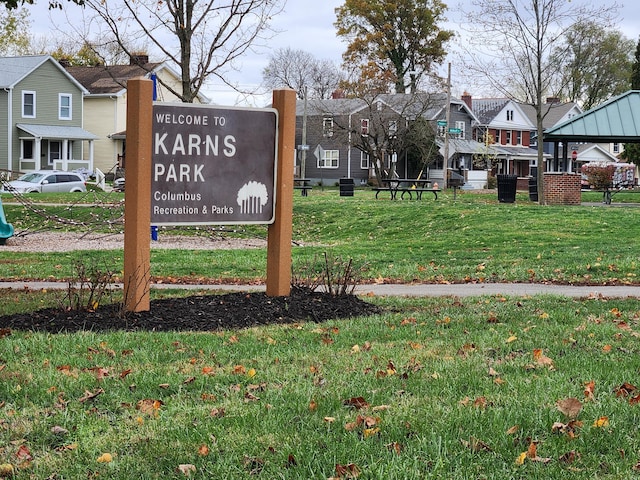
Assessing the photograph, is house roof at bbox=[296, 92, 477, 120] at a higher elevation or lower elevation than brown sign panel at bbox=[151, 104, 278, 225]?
higher

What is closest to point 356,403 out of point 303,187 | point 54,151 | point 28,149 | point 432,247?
point 432,247

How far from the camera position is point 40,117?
56281 mm

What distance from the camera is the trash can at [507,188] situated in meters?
32.9

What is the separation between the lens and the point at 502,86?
107ft

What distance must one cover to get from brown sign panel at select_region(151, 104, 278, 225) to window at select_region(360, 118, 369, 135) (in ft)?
184

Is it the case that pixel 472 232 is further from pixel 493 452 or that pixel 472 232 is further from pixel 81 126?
pixel 81 126

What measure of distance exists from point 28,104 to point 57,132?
2487 millimetres

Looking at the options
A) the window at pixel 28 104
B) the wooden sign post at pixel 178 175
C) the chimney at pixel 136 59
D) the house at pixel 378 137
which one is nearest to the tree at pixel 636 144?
the house at pixel 378 137

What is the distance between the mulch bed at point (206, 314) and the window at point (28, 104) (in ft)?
162

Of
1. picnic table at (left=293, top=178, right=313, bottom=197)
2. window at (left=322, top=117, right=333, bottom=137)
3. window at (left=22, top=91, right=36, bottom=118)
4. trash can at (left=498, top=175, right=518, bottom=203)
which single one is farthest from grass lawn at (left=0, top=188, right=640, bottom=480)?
window at (left=322, top=117, right=333, bottom=137)

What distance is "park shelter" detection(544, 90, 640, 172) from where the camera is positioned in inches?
1302

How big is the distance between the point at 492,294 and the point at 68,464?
8.03m

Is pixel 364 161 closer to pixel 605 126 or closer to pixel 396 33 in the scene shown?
pixel 396 33

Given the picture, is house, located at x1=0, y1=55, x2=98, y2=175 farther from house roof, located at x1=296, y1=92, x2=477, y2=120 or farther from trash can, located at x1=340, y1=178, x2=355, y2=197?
trash can, located at x1=340, y1=178, x2=355, y2=197
